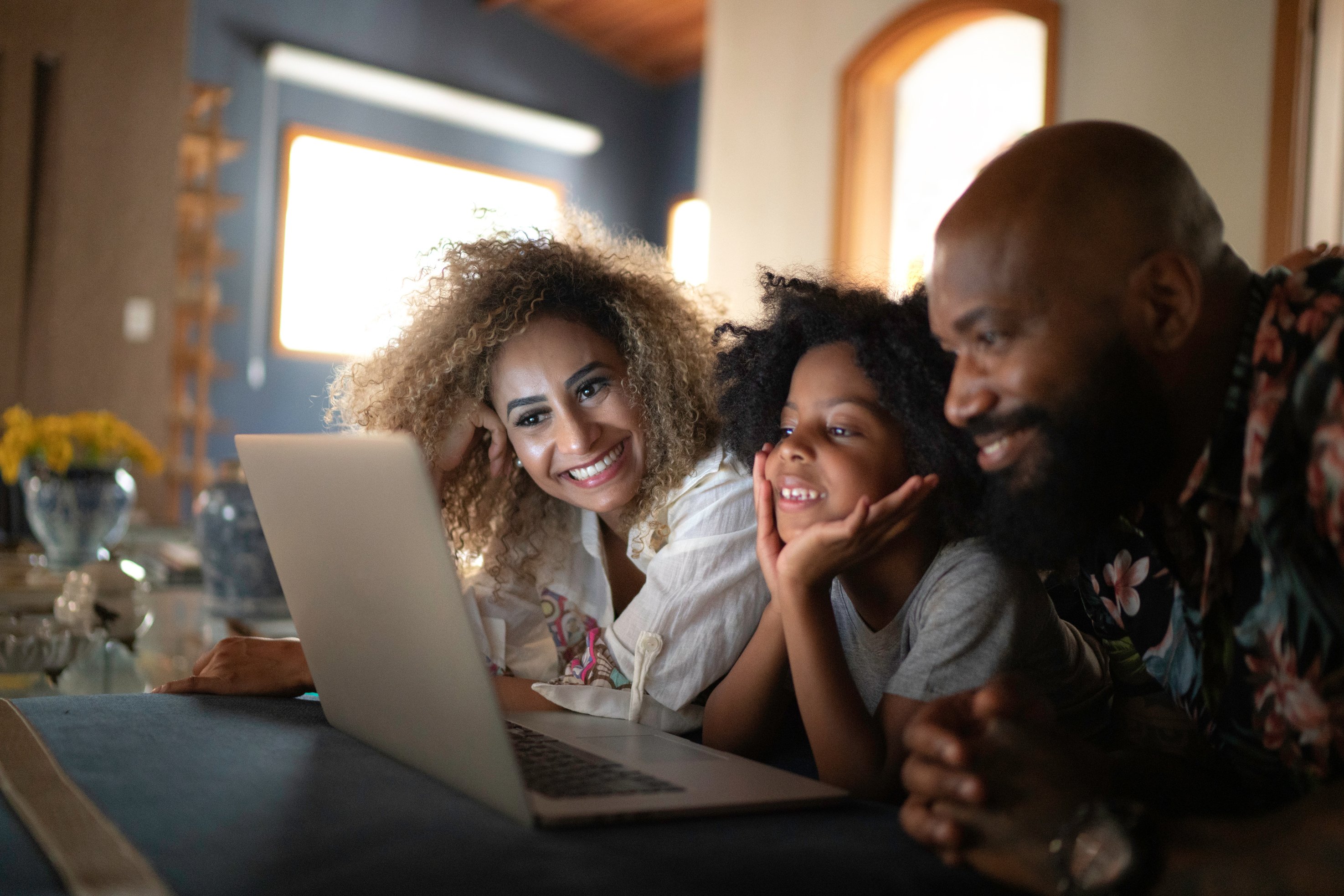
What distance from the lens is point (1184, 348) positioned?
0.85 metres

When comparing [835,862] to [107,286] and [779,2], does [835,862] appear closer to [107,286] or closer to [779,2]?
[107,286]

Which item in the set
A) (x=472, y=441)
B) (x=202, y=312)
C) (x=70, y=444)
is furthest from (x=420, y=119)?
(x=472, y=441)

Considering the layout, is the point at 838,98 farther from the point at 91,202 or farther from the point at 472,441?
the point at 472,441

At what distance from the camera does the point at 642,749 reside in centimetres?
100

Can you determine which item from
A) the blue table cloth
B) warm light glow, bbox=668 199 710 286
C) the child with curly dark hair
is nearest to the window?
the child with curly dark hair

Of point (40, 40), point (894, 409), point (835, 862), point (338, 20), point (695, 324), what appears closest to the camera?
point (835, 862)

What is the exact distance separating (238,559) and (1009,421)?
1.54 metres

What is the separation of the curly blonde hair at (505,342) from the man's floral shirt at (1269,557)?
0.67 metres

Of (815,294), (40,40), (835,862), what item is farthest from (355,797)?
(40,40)

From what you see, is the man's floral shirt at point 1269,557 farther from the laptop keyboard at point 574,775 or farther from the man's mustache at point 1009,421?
the laptop keyboard at point 574,775

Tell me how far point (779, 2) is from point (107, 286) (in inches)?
116

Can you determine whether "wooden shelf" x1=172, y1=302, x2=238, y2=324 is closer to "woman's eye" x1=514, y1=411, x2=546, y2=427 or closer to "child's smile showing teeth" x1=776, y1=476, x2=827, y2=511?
"woman's eye" x1=514, y1=411, x2=546, y2=427

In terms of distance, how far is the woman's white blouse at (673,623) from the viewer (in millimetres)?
1185

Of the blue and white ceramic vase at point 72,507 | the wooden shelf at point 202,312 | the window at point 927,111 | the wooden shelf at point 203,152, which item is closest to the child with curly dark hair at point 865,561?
the blue and white ceramic vase at point 72,507
